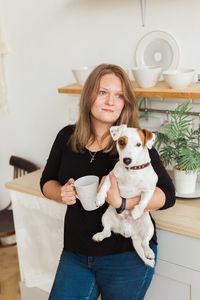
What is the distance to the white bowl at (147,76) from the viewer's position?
1687 millimetres

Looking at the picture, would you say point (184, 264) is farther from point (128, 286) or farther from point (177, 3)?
point (177, 3)

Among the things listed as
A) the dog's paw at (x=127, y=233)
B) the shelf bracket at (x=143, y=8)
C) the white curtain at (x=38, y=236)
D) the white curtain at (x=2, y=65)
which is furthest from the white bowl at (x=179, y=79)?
the white curtain at (x=2, y=65)

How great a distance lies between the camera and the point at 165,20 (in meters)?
1.84

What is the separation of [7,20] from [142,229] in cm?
185

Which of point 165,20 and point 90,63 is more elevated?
point 165,20

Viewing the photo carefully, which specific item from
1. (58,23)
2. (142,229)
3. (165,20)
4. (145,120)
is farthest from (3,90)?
(142,229)

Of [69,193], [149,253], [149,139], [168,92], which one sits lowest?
[149,253]

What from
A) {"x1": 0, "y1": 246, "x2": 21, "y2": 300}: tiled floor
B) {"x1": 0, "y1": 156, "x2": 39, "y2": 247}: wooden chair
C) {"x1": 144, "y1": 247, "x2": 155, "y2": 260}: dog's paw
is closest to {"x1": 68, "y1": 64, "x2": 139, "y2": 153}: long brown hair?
{"x1": 144, "y1": 247, "x2": 155, "y2": 260}: dog's paw

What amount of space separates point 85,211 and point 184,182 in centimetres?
54

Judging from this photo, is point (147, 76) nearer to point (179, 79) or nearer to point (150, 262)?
point (179, 79)

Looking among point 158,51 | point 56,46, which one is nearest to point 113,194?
point 158,51

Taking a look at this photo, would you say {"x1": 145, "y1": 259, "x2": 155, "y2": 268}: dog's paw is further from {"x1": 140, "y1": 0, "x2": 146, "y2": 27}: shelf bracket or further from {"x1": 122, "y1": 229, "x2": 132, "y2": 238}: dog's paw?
{"x1": 140, "y1": 0, "x2": 146, "y2": 27}: shelf bracket

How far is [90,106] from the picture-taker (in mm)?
1520

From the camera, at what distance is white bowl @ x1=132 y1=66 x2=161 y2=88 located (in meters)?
1.69
